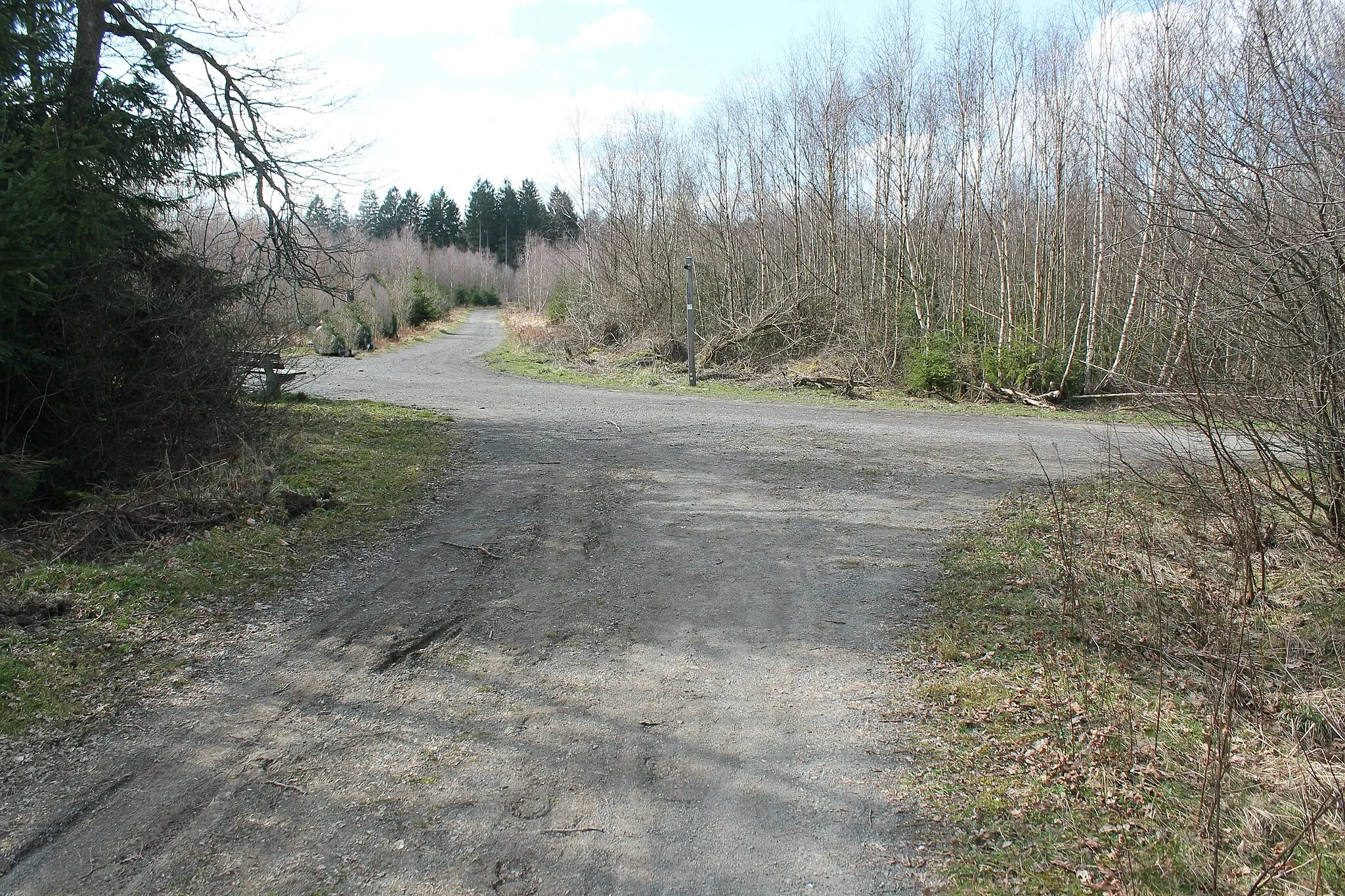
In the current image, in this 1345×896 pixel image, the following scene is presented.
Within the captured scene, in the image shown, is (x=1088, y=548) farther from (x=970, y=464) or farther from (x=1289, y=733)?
(x=970, y=464)

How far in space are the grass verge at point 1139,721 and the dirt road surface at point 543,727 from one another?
35 centimetres

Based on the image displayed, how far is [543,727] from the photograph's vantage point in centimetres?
410

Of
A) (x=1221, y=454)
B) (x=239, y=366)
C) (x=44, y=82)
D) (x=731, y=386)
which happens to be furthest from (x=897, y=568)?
(x=731, y=386)

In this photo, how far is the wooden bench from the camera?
32.7 feet

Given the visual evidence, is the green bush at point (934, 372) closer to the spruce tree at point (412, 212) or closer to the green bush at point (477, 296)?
the green bush at point (477, 296)

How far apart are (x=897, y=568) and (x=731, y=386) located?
44.1ft

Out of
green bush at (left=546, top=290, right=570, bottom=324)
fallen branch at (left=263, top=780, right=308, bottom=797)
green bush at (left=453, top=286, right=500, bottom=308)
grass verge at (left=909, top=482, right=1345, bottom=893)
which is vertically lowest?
fallen branch at (left=263, top=780, right=308, bottom=797)

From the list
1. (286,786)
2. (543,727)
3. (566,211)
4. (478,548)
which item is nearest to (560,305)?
(566,211)

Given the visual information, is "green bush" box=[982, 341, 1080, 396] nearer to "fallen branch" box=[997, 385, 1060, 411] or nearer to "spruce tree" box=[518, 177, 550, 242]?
"fallen branch" box=[997, 385, 1060, 411]

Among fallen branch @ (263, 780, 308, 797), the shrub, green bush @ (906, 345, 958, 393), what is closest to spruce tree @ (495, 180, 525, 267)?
the shrub

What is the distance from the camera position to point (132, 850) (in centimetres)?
312

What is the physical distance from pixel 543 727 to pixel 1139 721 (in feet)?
9.68

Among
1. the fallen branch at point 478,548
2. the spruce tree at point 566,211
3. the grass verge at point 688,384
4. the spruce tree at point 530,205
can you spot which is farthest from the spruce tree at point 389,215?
the fallen branch at point 478,548

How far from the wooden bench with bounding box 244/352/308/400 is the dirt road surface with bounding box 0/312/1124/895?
145 inches
